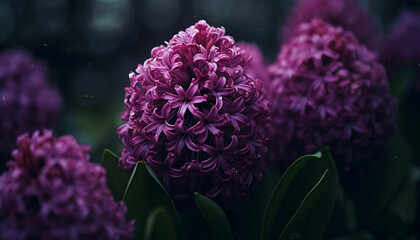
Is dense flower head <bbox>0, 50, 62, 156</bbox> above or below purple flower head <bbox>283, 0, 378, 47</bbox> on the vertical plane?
below

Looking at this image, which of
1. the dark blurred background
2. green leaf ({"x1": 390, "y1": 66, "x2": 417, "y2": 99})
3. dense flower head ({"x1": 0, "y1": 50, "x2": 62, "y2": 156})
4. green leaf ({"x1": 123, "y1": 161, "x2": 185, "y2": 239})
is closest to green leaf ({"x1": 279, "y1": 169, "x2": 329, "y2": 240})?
green leaf ({"x1": 123, "y1": 161, "x2": 185, "y2": 239})

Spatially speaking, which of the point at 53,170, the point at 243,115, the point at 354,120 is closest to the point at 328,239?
the point at 354,120

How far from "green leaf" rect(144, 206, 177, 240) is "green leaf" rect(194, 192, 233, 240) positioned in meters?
0.13

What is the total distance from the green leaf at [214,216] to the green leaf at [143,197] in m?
0.08

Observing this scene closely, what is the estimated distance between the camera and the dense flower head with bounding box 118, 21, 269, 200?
981 millimetres

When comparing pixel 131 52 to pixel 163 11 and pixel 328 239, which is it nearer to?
pixel 163 11

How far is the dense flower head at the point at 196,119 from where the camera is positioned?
3.22 feet

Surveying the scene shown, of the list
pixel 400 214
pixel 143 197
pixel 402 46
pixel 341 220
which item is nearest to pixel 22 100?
pixel 143 197

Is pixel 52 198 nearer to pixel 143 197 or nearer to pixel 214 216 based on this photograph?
pixel 143 197

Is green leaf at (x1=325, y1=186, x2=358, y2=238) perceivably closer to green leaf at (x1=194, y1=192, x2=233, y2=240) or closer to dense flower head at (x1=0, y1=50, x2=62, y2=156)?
green leaf at (x1=194, y1=192, x2=233, y2=240)

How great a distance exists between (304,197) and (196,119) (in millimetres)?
396

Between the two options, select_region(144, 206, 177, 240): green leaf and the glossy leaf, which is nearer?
select_region(144, 206, 177, 240): green leaf

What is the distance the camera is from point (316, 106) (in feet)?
4.19

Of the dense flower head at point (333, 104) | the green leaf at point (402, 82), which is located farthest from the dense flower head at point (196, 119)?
the green leaf at point (402, 82)
